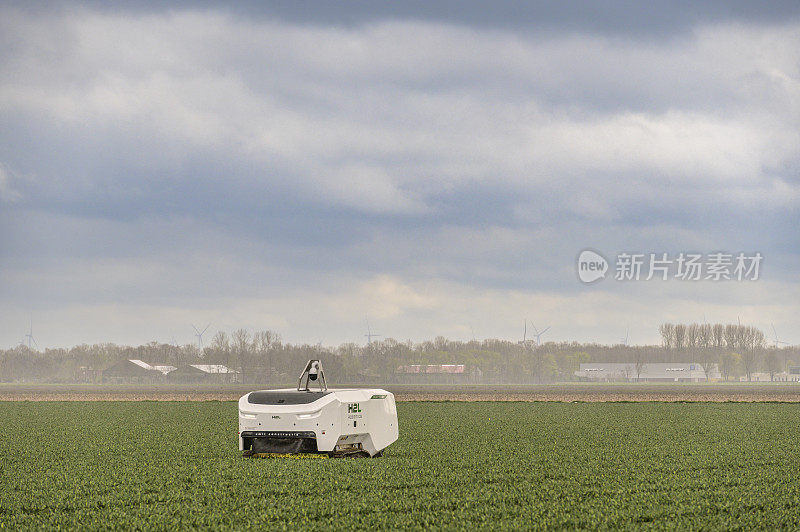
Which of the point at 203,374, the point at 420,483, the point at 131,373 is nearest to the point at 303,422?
the point at 420,483

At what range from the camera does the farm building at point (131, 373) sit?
190375 mm

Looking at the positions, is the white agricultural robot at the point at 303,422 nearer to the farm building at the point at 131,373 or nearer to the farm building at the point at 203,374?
the farm building at the point at 203,374

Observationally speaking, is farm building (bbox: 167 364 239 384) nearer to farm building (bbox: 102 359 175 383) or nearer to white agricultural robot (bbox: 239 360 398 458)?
farm building (bbox: 102 359 175 383)

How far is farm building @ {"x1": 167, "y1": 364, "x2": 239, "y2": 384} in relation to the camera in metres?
184

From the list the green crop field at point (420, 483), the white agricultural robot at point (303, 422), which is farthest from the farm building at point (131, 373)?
the white agricultural robot at point (303, 422)

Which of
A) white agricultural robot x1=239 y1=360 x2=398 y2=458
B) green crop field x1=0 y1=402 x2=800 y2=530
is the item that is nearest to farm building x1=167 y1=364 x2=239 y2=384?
green crop field x1=0 y1=402 x2=800 y2=530

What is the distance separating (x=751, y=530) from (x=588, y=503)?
288 cm

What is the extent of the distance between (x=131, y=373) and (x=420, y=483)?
18532cm

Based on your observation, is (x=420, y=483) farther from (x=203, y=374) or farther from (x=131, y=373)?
(x=131, y=373)

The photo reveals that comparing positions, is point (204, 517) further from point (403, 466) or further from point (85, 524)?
point (403, 466)

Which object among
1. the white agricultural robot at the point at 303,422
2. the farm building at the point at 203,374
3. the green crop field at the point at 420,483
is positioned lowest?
the farm building at the point at 203,374

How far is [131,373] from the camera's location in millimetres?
191750

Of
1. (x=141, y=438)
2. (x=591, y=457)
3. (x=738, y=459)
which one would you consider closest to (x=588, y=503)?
(x=591, y=457)

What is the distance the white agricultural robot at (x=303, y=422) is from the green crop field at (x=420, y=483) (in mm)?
456
